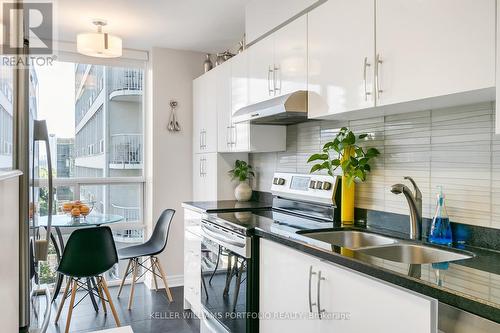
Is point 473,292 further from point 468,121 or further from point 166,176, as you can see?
point 166,176

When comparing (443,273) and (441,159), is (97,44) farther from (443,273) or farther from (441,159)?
(443,273)

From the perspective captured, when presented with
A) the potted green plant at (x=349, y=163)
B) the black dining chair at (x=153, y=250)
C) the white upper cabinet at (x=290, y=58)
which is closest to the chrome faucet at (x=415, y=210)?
the potted green plant at (x=349, y=163)

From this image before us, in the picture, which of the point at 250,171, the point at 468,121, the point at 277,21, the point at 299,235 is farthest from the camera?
the point at 250,171

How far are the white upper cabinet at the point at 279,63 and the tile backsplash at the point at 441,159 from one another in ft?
1.45

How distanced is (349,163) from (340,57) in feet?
1.97

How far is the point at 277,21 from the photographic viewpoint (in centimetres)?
270

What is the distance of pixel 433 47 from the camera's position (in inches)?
59.7

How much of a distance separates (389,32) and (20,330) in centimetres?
188

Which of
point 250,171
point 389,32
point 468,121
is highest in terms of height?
point 389,32

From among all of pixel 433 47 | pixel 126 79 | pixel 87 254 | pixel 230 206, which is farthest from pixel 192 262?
pixel 433 47

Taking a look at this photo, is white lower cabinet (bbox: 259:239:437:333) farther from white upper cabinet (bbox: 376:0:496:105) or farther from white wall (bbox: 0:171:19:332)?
white wall (bbox: 0:171:19:332)

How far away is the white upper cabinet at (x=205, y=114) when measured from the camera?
376 centimetres

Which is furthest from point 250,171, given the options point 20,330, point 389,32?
point 20,330

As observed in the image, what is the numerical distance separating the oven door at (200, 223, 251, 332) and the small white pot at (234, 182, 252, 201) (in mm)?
689
